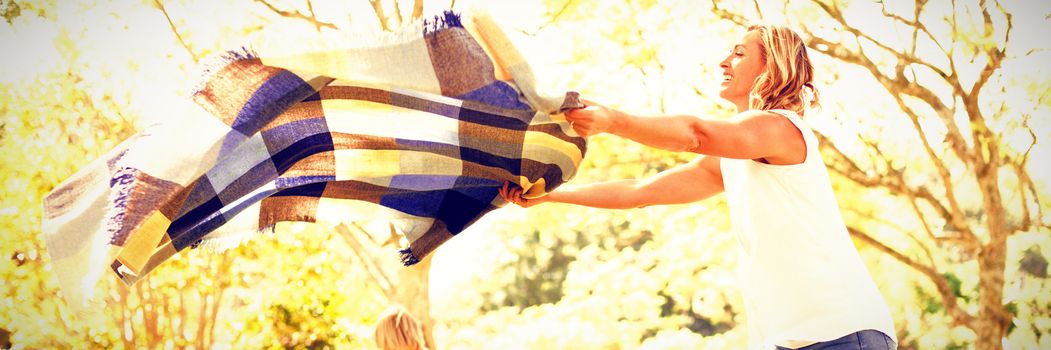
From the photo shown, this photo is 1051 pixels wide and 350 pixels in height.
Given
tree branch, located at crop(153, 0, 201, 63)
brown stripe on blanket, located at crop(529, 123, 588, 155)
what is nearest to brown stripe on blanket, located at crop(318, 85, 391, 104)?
brown stripe on blanket, located at crop(529, 123, 588, 155)

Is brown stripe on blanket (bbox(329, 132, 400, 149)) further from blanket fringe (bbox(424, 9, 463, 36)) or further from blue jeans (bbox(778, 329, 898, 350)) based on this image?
blue jeans (bbox(778, 329, 898, 350))

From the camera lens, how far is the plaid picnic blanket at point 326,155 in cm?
149

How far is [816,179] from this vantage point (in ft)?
5.46

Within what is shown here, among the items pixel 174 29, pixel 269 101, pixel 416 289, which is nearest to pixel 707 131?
pixel 269 101

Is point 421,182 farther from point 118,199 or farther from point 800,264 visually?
point 800,264

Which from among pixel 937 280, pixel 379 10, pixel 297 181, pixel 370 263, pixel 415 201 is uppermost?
pixel 297 181

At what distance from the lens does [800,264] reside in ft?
5.24

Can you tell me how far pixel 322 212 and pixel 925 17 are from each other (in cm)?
481

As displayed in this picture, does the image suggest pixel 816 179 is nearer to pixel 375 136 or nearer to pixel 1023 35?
pixel 375 136

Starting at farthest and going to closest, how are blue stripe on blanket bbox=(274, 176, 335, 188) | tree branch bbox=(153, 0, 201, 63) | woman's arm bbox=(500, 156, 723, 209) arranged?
tree branch bbox=(153, 0, 201, 63), woman's arm bbox=(500, 156, 723, 209), blue stripe on blanket bbox=(274, 176, 335, 188)

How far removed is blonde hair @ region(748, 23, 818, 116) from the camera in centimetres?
174

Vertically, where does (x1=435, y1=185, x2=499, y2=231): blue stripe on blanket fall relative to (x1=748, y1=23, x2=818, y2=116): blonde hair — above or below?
below

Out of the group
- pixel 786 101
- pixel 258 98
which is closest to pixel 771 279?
pixel 786 101

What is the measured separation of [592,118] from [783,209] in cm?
42
